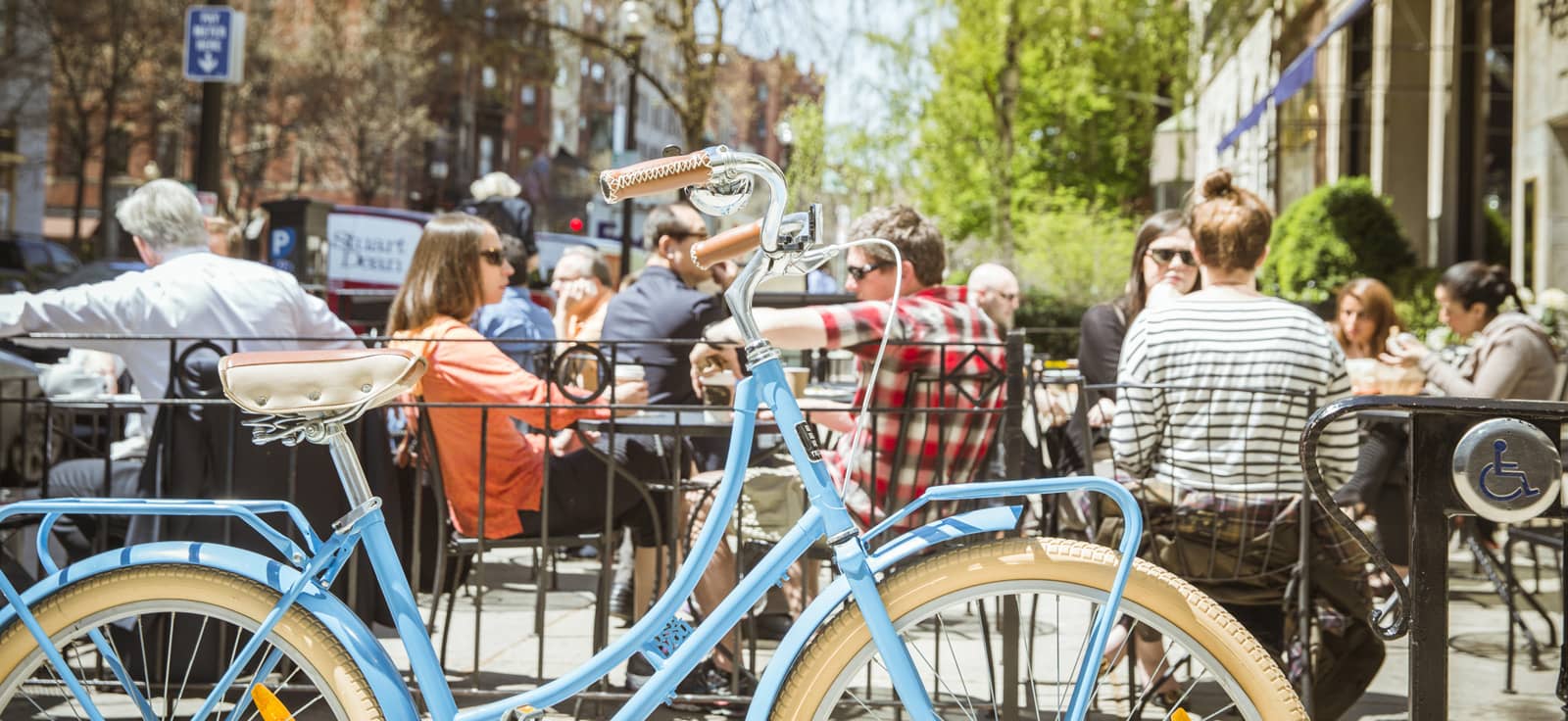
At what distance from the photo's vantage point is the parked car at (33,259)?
20.4m

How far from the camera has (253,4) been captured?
130 feet

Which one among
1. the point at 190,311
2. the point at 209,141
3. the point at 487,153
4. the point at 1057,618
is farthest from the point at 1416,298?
the point at 487,153

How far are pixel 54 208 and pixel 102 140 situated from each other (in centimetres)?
2807

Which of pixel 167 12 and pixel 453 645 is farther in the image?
pixel 167 12

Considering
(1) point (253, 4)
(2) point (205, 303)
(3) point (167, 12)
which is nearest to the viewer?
(2) point (205, 303)

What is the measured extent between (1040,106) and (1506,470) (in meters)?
43.2

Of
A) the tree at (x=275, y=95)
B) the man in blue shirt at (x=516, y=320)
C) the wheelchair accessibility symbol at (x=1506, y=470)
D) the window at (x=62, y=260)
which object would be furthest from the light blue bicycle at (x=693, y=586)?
the tree at (x=275, y=95)

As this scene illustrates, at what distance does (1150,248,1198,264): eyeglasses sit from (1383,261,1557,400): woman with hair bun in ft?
3.10

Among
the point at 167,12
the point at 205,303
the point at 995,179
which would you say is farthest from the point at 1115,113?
the point at 205,303

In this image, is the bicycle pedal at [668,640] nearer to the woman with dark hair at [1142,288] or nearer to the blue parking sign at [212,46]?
the woman with dark hair at [1142,288]

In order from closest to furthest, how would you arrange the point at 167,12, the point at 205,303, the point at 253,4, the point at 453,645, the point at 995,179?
the point at 205,303 → the point at 453,645 → the point at 995,179 → the point at 167,12 → the point at 253,4

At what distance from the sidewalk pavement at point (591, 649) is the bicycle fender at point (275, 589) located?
1.21m

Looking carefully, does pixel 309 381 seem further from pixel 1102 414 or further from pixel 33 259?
pixel 33 259

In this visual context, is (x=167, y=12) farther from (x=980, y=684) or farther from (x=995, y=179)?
(x=980, y=684)
